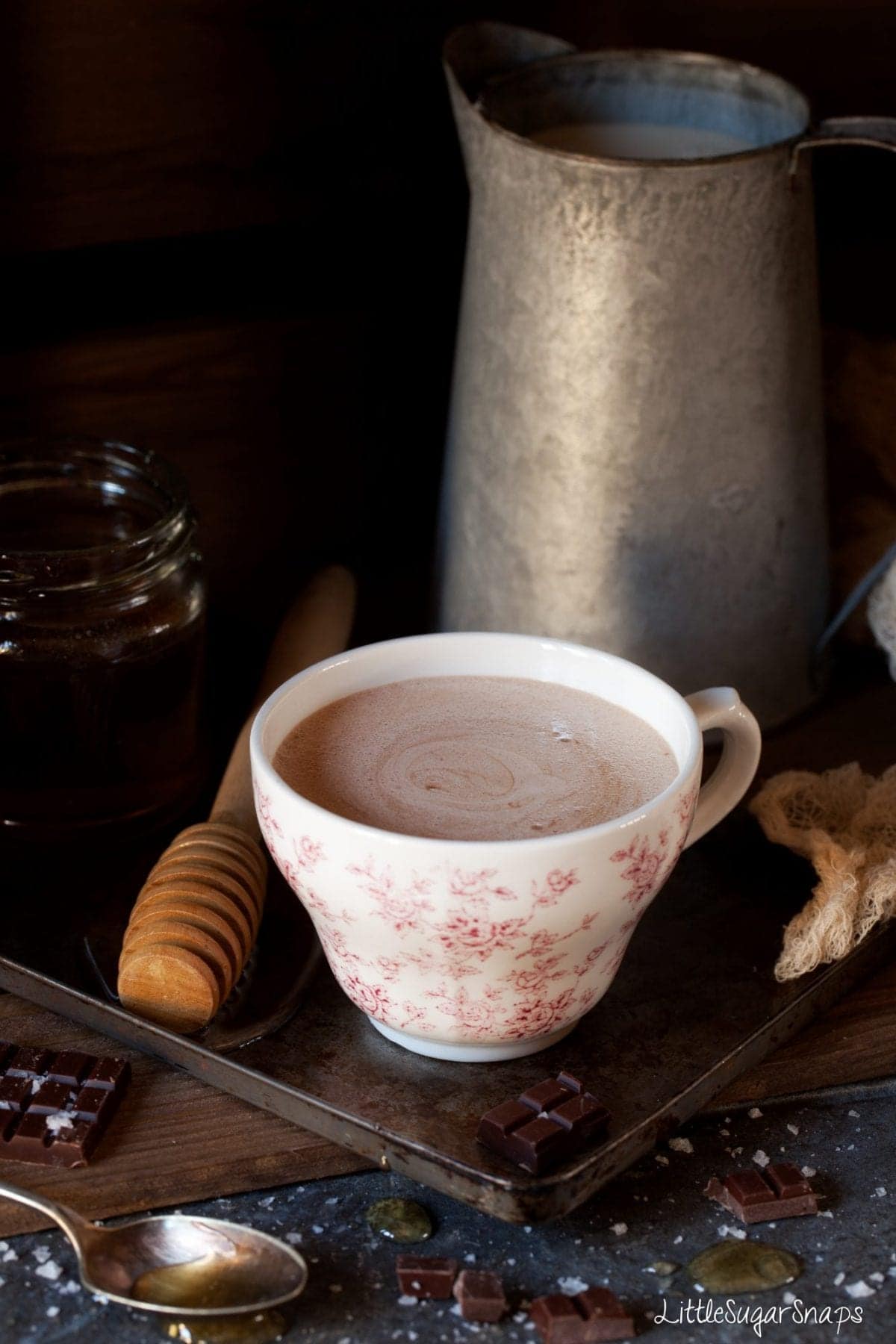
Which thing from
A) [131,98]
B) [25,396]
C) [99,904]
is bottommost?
[99,904]

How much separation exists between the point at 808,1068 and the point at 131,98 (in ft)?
1.80

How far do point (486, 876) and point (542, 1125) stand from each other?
90 mm

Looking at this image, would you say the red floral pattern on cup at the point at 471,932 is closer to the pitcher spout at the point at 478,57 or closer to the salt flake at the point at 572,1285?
the salt flake at the point at 572,1285

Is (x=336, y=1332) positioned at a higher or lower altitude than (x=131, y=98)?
lower

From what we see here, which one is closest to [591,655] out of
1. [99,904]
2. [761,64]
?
[99,904]

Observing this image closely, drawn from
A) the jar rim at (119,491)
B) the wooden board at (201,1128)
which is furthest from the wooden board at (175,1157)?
the jar rim at (119,491)

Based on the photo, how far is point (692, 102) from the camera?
78cm

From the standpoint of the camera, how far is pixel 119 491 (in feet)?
2.53

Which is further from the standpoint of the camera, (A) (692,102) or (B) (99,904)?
(A) (692,102)

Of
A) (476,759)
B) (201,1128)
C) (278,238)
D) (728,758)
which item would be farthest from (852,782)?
(278,238)

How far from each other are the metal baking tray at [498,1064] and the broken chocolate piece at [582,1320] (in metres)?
0.03

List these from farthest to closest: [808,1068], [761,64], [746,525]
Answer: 1. [761,64]
2. [746,525]
3. [808,1068]

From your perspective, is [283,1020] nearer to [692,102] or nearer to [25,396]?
[25,396]

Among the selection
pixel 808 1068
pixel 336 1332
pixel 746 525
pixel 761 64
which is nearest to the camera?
pixel 336 1332
